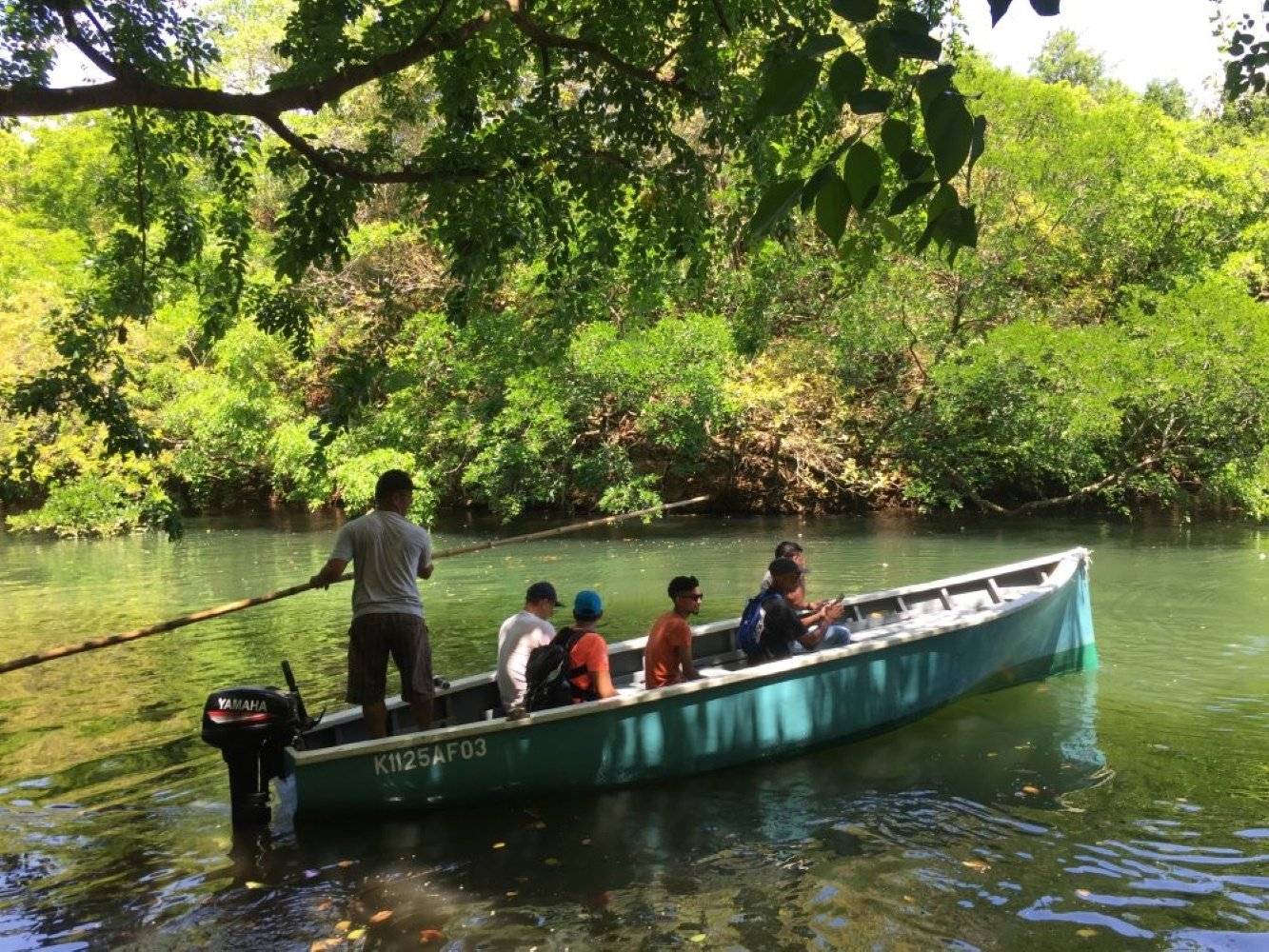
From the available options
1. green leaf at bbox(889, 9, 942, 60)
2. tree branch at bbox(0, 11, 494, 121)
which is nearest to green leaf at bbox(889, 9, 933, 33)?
green leaf at bbox(889, 9, 942, 60)

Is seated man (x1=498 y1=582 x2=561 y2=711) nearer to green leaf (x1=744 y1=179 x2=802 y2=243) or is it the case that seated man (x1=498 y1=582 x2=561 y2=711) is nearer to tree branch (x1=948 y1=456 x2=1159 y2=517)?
green leaf (x1=744 y1=179 x2=802 y2=243)

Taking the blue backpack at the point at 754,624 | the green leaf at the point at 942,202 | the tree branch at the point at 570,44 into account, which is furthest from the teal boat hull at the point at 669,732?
the green leaf at the point at 942,202

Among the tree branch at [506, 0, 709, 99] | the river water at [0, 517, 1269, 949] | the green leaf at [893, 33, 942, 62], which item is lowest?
the river water at [0, 517, 1269, 949]

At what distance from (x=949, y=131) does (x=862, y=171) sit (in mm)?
138

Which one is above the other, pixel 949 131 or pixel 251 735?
pixel 949 131

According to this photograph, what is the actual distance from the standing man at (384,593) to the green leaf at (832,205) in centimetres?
461

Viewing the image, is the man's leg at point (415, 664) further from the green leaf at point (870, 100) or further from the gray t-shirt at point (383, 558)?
the green leaf at point (870, 100)

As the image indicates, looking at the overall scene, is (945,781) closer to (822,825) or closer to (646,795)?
(822,825)

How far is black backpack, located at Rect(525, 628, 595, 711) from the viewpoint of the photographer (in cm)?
623

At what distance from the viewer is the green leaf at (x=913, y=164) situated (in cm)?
149

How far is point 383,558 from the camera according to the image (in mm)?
5887

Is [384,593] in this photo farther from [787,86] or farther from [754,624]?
[787,86]

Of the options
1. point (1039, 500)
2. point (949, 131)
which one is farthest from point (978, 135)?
point (1039, 500)

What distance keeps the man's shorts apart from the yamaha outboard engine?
0.35m
